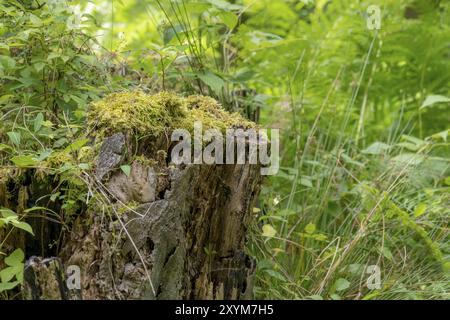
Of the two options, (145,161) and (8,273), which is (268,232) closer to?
(145,161)

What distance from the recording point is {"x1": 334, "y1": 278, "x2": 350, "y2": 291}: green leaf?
7.86ft

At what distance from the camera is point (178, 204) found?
1.93 meters

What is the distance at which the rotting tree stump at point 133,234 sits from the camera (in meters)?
1.84

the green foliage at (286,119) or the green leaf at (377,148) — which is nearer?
the green foliage at (286,119)

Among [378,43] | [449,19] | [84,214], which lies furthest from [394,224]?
[449,19]

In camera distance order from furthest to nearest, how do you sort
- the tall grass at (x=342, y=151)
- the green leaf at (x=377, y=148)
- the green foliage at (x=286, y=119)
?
the green leaf at (x=377, y=148) → the tall grass at (x=342, y=151) → the green foliage at (x=286, y=119)

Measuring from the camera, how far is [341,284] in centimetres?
242

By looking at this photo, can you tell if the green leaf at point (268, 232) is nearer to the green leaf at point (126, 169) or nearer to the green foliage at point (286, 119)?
the green foliage at point (286, 119)

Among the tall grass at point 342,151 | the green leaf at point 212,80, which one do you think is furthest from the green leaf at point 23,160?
the green leaf at point 212,80

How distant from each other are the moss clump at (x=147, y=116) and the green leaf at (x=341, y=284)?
766 millimetres

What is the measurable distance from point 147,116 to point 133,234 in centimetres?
42

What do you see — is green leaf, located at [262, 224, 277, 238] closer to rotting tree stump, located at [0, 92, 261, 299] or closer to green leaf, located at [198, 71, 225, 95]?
rotting tree stump, located at [0, 92, 261, 299]

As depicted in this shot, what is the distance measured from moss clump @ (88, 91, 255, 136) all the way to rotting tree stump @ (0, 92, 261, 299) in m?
0.05
